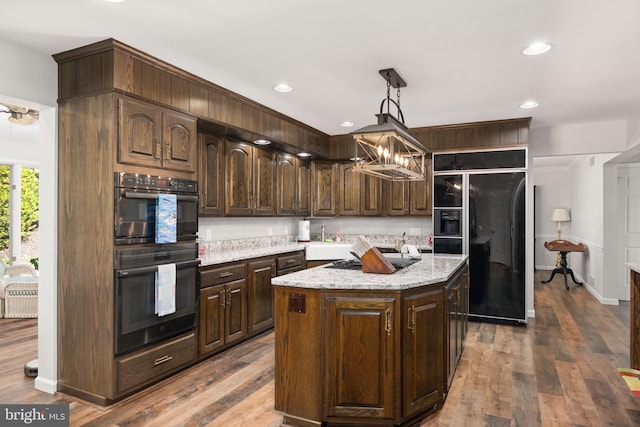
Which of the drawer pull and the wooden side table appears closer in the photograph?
the drawer pull

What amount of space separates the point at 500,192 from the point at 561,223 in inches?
229

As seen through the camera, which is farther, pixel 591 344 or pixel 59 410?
pixel 591 344

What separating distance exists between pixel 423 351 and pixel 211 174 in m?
2.66

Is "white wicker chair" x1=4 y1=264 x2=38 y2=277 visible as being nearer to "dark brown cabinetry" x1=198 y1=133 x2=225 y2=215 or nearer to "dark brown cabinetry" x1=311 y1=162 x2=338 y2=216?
"dark brown cabinetry" x1=198 y1=133 x2=225 y2=215

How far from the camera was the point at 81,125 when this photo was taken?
2967mm

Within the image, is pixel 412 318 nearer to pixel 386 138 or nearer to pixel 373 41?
pixel 386 138

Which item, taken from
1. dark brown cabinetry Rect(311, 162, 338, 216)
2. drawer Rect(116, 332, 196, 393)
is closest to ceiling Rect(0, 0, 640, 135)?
dark brown cabinetry Rect(311, 162, 338, 216)

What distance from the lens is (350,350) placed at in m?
2.50

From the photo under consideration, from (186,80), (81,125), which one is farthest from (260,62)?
(81,125)

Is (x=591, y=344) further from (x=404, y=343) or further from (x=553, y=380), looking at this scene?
(x=404, y=343)

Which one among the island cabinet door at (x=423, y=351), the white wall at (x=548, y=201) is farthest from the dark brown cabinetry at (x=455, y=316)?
the white wall at (x=548, y=201)

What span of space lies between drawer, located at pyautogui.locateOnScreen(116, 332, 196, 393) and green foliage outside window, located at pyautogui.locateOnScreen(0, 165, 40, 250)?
15.2 feet

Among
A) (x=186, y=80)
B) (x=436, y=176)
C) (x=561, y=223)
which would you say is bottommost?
(x=561, y=223)

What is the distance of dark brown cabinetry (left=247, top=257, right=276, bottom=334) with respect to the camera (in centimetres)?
426
